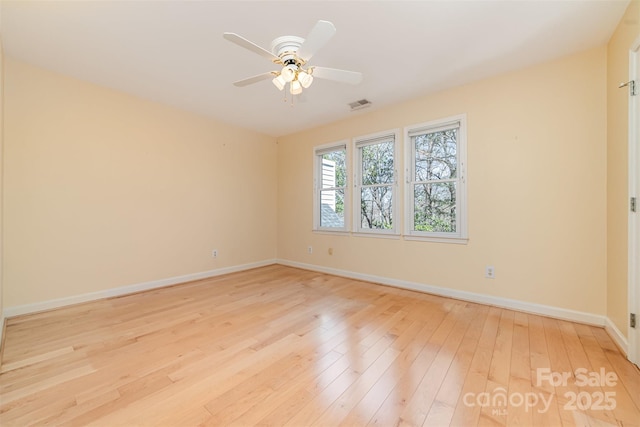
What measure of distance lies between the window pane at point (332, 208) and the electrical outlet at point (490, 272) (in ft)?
7.12

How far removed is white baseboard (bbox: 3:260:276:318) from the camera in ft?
8.70

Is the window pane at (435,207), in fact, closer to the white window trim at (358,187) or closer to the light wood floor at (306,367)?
the white window trim at (358,187)

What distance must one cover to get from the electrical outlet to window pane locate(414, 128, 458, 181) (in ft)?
3.77

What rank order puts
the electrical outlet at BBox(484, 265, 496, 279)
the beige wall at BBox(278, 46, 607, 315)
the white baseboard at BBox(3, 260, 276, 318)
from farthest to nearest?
the electrical outlet at BBox(484, 265, 496, 279) → the white baseboard at BBox(3, 260, 276, 318) → the beige wall at BBox(278, 46, 607, 315)

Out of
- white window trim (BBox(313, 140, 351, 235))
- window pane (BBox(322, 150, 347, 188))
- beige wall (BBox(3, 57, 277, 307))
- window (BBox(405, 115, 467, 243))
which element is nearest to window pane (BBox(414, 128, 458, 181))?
window (BBox(405, 115, 467, 243))

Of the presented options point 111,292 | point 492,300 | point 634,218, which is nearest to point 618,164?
point 634,218

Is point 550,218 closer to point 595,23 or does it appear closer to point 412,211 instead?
point 412,211

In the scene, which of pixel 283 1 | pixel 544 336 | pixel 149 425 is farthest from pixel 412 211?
pixel 149 425

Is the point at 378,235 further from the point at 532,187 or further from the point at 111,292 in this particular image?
the point at 111,292

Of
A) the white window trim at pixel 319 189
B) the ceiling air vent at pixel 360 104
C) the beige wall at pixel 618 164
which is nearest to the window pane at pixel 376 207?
the white window trim at pixel 319 189

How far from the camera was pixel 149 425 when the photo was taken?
130cm

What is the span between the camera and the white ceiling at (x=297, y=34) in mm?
1941

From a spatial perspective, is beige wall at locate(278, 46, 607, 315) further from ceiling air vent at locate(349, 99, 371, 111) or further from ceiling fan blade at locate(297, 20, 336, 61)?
ceiling fan blade at locate(297, 20, 336, 61)

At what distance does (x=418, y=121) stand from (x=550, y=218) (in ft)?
6.08
